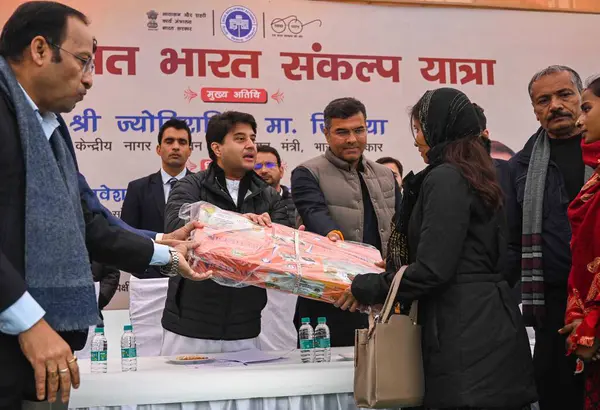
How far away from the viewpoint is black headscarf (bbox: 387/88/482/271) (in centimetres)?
233

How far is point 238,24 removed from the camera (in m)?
6.39

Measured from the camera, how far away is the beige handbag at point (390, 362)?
2.22 m

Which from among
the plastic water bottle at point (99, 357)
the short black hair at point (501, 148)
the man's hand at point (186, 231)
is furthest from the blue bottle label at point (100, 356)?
the short black hair at point (501, 148)

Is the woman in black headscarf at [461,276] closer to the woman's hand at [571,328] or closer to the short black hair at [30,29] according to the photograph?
the woman's hand at [571,328]

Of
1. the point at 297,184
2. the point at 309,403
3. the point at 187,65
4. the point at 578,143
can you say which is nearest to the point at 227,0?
the point at 187,65

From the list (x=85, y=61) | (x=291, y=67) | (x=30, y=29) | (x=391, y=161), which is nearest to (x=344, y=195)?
(x=85, y=61)

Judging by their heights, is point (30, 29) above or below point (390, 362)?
above

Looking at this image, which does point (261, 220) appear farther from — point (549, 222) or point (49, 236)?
point (49, 236)

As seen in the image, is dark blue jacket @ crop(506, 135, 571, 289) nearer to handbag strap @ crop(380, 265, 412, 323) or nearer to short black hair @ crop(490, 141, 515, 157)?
handbag strap @ crop(380, 265, 412, 323)

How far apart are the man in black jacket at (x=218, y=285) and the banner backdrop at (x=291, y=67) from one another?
2.65 metres

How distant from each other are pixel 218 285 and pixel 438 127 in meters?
1.36

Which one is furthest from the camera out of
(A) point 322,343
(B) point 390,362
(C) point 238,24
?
(C) point 238,24

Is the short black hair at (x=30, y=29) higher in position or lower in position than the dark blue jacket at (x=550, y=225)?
higher

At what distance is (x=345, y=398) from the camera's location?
9.09 feet
